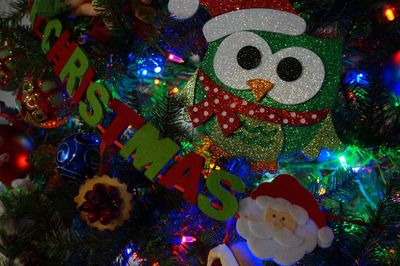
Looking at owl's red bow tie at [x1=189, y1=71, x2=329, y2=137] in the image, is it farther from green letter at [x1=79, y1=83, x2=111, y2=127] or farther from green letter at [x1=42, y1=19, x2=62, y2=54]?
green letter at [x1=42, y1=19, x2=62, y2=54]

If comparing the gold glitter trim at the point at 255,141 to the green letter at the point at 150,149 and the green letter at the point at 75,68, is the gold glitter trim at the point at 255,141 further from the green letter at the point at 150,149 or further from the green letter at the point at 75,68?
the green letter at the point at 75,68

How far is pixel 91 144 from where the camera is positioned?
0.61m

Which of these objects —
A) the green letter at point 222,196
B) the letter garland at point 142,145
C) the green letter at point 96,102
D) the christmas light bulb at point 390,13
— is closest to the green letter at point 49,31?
the letter garland at point 142,145

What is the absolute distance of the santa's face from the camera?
0.45 m

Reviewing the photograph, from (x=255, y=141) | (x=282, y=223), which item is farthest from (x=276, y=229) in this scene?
(x=255, y=141)

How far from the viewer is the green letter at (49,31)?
622mm

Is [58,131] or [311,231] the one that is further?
[58,131]

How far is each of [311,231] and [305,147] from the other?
0.10m

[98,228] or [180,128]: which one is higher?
[180,128]

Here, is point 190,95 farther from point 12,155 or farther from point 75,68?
point 12,155

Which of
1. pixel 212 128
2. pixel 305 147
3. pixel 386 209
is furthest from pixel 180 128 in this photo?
pixel 386 209

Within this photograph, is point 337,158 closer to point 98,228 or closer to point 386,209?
point 386,209

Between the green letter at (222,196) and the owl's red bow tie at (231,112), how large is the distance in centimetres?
8

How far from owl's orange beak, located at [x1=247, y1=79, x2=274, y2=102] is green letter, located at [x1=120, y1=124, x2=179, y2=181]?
0.12 meters
